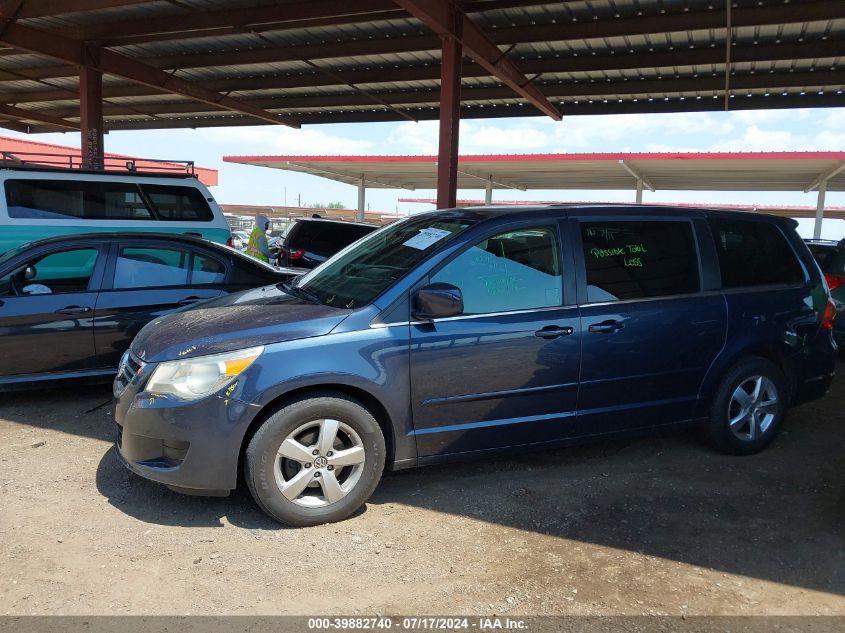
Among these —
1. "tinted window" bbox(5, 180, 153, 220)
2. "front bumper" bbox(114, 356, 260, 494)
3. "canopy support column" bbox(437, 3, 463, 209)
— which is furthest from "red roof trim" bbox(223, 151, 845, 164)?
"front bumper" bbox(114, 356, 260, 494)

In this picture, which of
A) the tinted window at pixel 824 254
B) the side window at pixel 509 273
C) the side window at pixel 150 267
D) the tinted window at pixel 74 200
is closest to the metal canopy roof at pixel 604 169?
the tinted window at pixel 824 254

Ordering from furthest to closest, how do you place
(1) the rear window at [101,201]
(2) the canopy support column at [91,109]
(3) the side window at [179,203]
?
(2) the canopy support column at [91,109], (3) the side window at [179,203], (1) the rear window at [101,201]

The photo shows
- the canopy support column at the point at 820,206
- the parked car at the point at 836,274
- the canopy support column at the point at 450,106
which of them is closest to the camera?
the parked car at the point at 836,274

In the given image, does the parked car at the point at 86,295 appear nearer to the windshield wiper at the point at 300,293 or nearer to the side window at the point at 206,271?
the side window at the point at 206,271

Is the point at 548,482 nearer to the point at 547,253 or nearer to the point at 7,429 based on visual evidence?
the point at 547,253

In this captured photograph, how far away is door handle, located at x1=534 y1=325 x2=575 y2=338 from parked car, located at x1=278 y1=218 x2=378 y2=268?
732 cm

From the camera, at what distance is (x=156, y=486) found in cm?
396

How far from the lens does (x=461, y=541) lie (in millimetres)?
3420

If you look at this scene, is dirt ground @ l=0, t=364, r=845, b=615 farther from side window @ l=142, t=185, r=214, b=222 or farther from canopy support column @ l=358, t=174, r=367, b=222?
canopy support column @ l=358, t=174, r=367, b=222

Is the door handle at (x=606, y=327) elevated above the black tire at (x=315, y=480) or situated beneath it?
elevated above

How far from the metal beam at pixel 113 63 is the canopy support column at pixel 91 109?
34 centimetres

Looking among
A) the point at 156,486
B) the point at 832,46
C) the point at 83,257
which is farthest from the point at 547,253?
the point at 832,46

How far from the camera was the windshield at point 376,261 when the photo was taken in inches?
151

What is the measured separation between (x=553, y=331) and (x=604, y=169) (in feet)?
65.4
